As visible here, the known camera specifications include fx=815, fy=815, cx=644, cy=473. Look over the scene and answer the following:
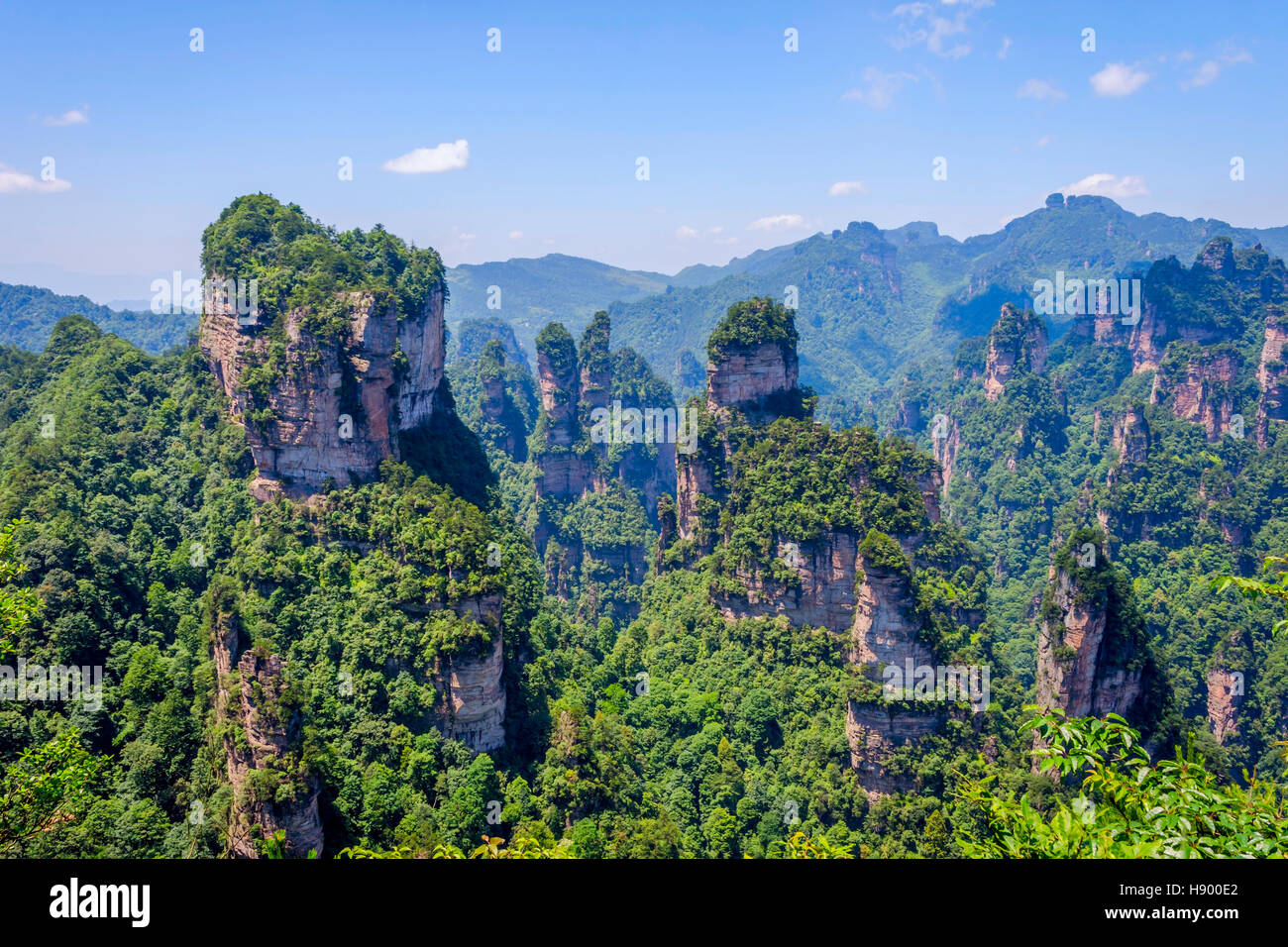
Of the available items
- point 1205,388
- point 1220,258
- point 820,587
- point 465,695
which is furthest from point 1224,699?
point 1220,258

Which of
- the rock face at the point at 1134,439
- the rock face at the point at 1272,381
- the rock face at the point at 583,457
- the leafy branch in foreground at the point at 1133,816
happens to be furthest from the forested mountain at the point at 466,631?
the rock face at the point at 583,457

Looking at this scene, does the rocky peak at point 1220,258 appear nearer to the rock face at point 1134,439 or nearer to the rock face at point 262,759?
the rock face at point 1134,439

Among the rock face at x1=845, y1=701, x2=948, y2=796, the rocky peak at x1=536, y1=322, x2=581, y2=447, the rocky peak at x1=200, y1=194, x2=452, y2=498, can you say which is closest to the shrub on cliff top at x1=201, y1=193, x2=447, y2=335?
the rocky peak at x1=200, y1=194, x2=452, y2=498

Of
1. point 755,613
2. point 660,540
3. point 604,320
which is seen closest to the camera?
point 755,613
